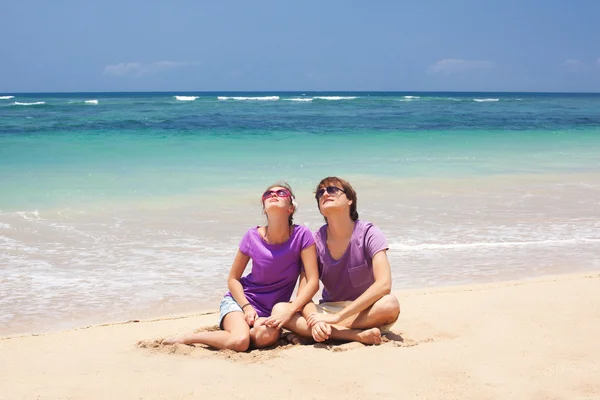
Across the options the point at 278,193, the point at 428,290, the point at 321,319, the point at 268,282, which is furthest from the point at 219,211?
the point at 321,319

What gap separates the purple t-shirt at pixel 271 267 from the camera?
13.2 ft

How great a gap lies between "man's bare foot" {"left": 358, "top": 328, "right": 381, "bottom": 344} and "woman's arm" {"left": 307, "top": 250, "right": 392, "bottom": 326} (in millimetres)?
140

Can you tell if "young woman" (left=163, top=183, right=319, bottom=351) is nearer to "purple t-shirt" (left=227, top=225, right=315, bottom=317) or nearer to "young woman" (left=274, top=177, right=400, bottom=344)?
"purple t-shirt" (left=227, top=225, right=315, bottom=317)

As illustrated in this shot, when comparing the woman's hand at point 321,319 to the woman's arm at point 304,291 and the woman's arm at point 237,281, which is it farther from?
the woman's arm at point 237,281

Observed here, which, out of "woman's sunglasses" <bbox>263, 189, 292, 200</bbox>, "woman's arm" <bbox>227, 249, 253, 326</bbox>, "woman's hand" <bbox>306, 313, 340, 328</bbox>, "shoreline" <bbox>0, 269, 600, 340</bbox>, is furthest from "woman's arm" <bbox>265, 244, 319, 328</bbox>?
"shoreline" <bbox>0, 269, 600, 340</bbox>

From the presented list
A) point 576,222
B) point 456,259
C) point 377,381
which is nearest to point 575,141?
point 576,222

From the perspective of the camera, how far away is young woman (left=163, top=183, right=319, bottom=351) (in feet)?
12.7

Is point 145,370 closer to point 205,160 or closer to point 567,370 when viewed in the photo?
point 567,370

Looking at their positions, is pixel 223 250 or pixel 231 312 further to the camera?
pixel 223 250

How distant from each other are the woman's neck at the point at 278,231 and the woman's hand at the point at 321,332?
23.1 inches

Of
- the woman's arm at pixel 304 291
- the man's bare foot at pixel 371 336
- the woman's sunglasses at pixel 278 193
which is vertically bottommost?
the man's bare foot at pixel 371 336

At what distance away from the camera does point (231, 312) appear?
4027 mm

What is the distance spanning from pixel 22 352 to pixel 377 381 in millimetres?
2093

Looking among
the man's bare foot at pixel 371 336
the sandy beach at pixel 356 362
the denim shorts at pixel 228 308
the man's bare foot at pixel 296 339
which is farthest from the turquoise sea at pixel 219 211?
the man's bare foot at pixel 371 336
